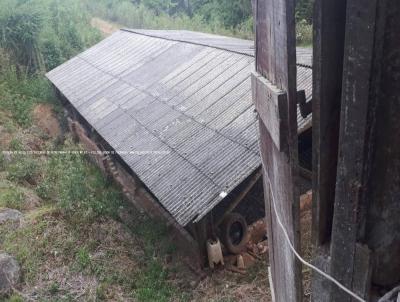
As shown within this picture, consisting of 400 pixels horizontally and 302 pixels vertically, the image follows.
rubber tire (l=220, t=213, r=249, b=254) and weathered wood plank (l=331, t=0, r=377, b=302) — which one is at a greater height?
weathered wood plank (l=331, t=0, r=377, b=302)

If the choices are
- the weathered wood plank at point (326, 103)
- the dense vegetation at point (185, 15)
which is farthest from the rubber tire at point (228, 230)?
the dense vegetation at point (185, 15)

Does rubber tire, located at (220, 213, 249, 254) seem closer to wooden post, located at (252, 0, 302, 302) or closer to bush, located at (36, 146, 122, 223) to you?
bush, located at (36, 146, 122, 223)

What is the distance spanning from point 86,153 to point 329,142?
939 cm

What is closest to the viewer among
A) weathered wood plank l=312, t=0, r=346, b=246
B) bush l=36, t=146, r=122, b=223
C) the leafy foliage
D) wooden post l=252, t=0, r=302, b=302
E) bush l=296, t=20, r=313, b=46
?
weathered wood plank l=312, t=0, r=346, b=246

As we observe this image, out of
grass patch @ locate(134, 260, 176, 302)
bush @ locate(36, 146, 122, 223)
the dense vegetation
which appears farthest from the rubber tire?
the dense vegetation

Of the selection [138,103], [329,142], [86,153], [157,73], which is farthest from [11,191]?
[329,142]

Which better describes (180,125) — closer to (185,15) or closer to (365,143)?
(365,143)

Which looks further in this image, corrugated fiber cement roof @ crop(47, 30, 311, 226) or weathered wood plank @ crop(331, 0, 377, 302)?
corrugated fiber cement roof @ crop(47, 30, 311, 226)

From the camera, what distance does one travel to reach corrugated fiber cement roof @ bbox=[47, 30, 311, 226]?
5.08m

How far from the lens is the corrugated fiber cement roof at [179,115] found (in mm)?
5082

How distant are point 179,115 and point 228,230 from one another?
216 cm

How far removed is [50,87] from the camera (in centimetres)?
1402

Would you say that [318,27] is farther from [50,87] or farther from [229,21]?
[229,21]

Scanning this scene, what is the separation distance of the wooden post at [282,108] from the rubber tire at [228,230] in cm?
342
